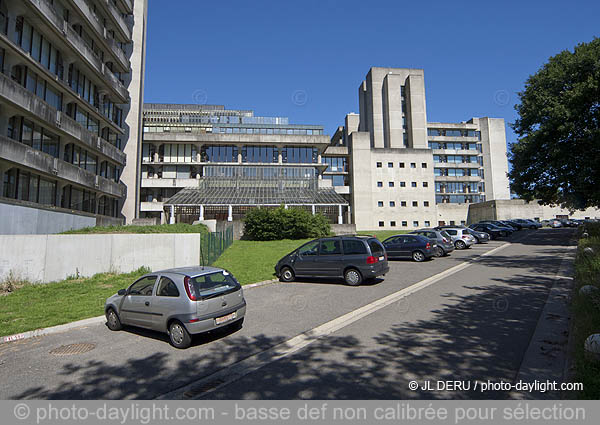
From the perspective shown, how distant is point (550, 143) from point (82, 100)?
3958 cm

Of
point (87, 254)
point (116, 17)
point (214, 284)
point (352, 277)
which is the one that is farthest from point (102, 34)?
point (214, 284)

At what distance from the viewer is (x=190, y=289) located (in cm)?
652

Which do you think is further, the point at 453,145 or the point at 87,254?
the point at 453,145

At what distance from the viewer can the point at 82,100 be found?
30.0 metres

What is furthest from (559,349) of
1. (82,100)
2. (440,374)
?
(82,100)

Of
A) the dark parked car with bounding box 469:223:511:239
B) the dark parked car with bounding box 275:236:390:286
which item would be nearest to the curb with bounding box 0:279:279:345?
the dark parked car with bounding box 275:236:390:286

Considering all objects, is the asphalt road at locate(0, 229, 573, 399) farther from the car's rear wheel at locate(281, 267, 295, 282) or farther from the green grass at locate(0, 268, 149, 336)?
the car's rear wheel at locate(281, 267, 295, 282)

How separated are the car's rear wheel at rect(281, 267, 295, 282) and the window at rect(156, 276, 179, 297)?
656cm

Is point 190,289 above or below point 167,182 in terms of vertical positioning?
below

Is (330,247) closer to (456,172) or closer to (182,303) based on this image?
(182,303)

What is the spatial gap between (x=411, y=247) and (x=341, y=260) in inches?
300

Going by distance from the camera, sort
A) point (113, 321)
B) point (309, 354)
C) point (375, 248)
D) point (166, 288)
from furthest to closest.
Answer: point (375, 248) → point (113, 321) → point (166, 288) → point (309, 354)
